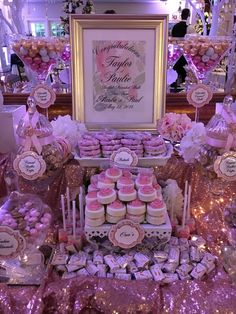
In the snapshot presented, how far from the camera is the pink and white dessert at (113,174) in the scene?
3.40 feet

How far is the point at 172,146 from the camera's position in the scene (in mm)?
1194

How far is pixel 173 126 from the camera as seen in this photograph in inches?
47.5

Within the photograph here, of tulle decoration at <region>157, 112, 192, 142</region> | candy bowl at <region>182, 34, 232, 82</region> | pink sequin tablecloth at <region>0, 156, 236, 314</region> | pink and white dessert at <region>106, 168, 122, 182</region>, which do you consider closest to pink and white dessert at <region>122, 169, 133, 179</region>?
pink and white dessert at <region>106, 168, 122, 182</region>

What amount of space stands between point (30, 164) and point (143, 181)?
0.35m

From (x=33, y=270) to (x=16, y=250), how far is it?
88 mm

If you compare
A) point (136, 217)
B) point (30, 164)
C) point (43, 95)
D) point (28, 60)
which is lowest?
point (136, 217)

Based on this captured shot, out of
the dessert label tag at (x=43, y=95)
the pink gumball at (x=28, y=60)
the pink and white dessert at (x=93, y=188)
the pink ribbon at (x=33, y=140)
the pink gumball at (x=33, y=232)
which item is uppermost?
the pink gumball at (x=28, y=60)

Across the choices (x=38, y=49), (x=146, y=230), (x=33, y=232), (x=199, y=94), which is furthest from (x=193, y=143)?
(x=38, y=49)

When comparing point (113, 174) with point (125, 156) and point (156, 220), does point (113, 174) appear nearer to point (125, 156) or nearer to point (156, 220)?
point (125, 156)

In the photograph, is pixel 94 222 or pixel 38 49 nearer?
pixel 94 222

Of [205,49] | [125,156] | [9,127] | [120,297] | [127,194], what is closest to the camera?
[120,297]

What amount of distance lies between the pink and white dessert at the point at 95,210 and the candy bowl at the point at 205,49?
78cm

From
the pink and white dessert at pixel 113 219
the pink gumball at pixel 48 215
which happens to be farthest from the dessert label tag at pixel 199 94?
the pink gumball at pixel 48 215

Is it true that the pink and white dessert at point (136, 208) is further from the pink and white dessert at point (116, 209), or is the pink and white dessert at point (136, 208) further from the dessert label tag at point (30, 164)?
the dessert label tag at point (30, 164)
